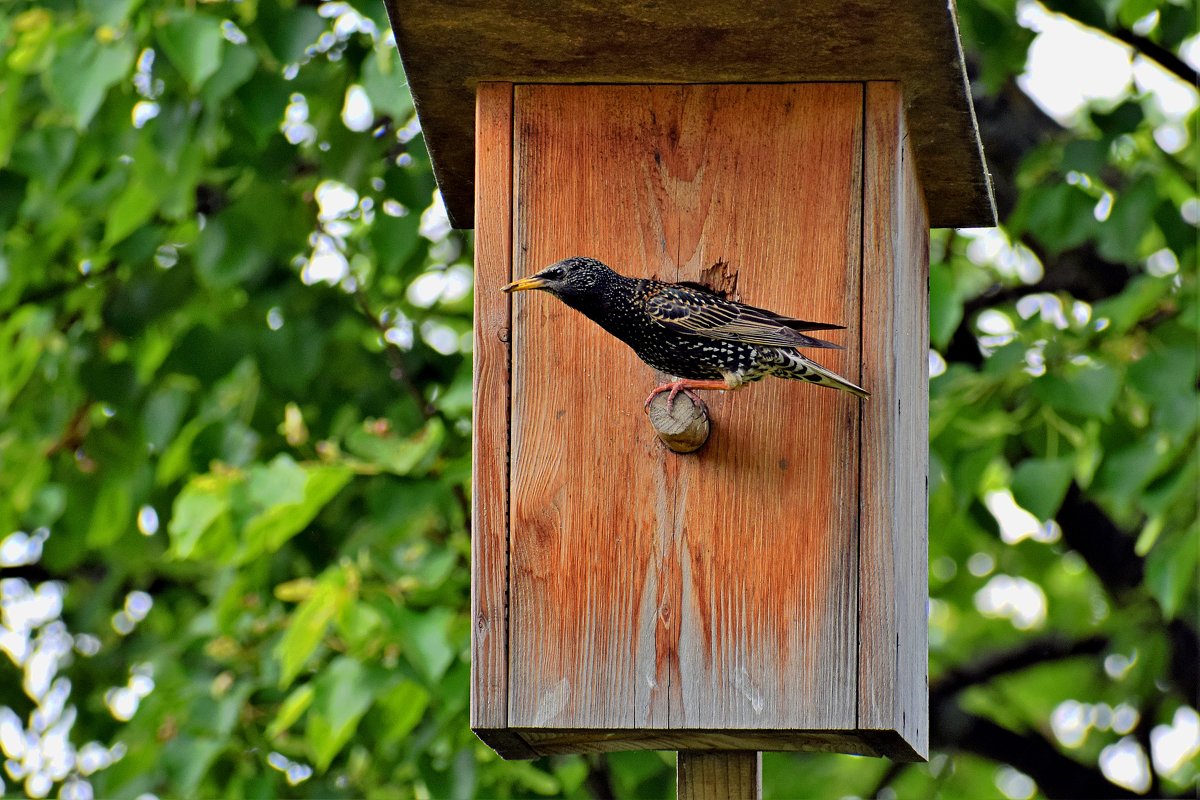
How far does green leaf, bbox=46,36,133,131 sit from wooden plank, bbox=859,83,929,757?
179cm

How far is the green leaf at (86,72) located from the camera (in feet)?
12.0

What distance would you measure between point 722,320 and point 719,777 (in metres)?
0.69

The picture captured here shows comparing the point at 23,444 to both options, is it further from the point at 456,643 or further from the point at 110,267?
the point at 456,643

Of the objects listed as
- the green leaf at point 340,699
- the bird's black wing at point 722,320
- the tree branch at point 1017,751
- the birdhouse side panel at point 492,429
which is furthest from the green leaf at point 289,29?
the tree branch at point 1017,751

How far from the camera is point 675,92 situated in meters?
2.70

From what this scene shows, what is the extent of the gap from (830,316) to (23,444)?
3.21 meters

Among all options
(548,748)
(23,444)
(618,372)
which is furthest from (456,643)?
(23,444)

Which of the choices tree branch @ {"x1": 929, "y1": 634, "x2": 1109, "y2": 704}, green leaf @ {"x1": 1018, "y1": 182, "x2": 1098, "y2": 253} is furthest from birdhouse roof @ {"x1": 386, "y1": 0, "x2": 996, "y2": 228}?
tree branch @ {"x1": 929, "y1": 634, "x2": 1109, "y2": 704}

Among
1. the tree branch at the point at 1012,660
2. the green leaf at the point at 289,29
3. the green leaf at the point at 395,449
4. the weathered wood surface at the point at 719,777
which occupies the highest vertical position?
the green leaf at the point at 289,29

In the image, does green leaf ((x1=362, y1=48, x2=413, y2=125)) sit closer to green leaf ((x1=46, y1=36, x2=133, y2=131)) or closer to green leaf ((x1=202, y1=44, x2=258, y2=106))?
green leaf ((x1=202, y1=44, x2=258, y2=106))

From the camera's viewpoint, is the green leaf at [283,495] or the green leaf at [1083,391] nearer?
the green leaf at [283,495]

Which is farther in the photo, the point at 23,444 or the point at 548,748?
the point at 23,444

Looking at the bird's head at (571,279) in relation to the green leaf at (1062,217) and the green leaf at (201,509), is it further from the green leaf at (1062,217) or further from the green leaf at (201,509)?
the green leaf at (1062,217)

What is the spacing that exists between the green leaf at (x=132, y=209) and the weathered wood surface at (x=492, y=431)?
1695 mm
